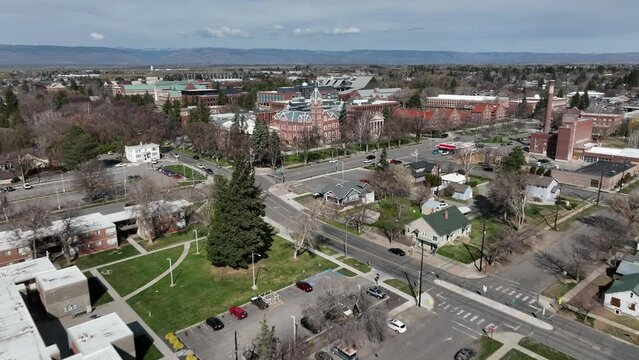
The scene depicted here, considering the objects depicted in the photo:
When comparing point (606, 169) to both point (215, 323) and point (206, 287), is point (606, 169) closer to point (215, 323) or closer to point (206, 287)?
point (206, 287)

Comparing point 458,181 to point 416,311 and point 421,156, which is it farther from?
point 416,311

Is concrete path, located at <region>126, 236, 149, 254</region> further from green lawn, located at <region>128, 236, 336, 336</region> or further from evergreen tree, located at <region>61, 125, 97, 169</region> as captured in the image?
evergreen tree, located at <region>61, 125, 97, 169</region>

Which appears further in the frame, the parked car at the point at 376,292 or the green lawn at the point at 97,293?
the parked car at the point at 376,292

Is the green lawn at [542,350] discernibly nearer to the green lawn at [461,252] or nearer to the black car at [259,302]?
the green lawn at [461,252]

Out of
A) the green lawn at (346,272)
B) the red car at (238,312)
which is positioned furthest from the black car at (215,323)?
the green lawn at (346,272)

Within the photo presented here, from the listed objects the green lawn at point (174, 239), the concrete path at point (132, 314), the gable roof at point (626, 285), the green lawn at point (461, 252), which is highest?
the gable roof at point (626, 285)

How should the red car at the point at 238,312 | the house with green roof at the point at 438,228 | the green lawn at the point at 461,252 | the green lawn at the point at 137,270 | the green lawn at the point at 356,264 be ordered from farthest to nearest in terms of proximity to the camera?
the house with green roof at the point at 438,228
the green lawn at the point at 461,252
the green lawn at the point at 356,264
the green lawn at the point at 137,270
the red car at the point at 238,312

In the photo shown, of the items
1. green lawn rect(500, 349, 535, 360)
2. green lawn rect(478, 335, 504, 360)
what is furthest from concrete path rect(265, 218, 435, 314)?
green lawn rect(500, 349, 535, 360)
